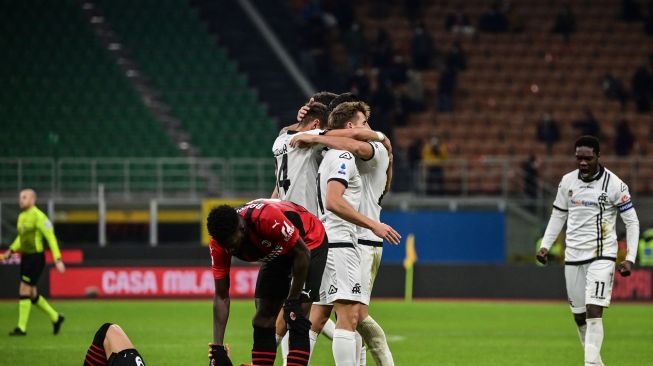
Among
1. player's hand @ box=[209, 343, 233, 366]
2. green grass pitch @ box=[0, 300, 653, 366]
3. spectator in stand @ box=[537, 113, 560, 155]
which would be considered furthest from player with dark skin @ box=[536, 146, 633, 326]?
spectator in stand @ box=[537, 113, 560, 155]

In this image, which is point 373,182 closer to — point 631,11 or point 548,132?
point 548,132

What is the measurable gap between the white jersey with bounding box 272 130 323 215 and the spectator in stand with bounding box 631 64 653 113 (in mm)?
25440

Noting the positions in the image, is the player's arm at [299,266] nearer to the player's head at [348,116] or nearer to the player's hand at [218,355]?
the player's hand at [218,355]

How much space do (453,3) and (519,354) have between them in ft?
80.1

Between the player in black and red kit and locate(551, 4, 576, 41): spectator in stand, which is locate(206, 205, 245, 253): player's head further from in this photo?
locate(551, 4, 576, 41): spectator in stand

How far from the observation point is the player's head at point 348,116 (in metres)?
10.3

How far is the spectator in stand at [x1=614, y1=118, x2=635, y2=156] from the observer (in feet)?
106

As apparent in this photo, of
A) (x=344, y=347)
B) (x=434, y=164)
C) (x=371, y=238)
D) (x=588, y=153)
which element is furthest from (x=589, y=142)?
(x=434, y=164)

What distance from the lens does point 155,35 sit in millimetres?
34938

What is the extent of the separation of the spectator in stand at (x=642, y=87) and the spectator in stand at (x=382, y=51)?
6.99 m

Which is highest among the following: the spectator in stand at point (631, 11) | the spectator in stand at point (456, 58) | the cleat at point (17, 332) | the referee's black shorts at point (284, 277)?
the spectator in stand at point (631, 11)

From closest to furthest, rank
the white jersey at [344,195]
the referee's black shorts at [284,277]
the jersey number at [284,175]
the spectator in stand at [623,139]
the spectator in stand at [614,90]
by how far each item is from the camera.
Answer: the referee's black shorts at [284,277] < the white jersey at [344,195] < the jersey number at [284,175] < the spectator in stand at [623,139] < the spectator in stand at [614,90]

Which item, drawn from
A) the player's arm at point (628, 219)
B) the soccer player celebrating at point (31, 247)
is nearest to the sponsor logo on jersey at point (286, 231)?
the player's arm at point (628, 219)

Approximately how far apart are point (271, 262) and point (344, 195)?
4.79 feet
